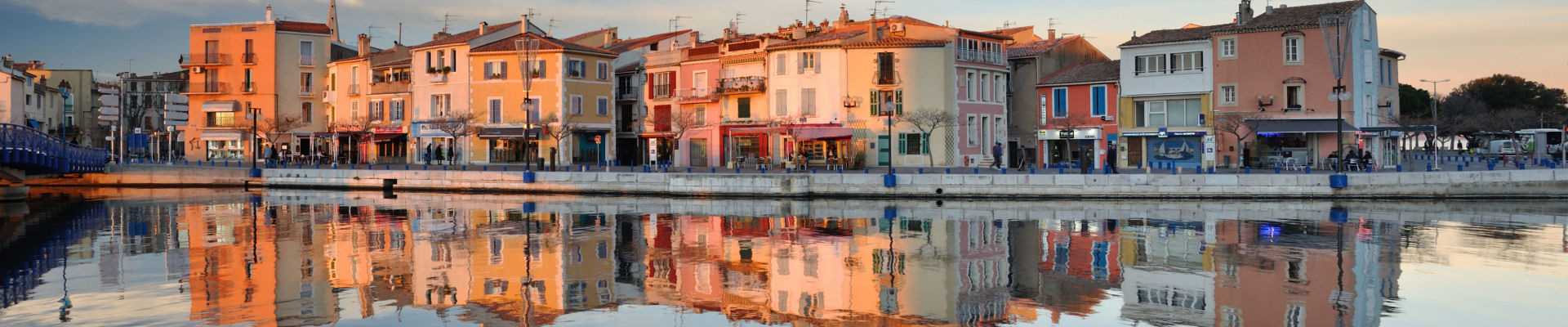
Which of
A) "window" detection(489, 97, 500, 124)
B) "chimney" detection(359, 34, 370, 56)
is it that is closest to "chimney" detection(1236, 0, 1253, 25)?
"window" detection(489, 97, 500, 124)

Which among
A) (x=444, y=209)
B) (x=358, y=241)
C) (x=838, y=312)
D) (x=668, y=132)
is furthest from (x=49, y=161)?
(x=838, y=312)

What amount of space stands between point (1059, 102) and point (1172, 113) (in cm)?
547

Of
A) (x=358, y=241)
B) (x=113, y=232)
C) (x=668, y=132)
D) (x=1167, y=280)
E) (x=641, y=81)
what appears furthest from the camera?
(x=641, y=81)

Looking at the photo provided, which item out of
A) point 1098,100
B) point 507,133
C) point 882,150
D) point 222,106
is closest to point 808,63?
point 882,150

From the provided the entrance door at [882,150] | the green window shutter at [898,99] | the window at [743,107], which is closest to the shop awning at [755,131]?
the window at [743,107]

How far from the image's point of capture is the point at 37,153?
37.7 m

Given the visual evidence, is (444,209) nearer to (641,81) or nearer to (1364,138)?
(641,81)

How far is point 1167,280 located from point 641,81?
4879 cm

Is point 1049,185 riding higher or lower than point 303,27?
lower

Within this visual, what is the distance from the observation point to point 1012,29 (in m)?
65.5

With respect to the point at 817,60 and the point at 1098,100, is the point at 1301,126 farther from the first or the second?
the point at 817,60

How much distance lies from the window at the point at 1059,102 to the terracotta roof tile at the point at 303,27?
147 ft

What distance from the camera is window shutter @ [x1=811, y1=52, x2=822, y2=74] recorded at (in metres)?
53.2

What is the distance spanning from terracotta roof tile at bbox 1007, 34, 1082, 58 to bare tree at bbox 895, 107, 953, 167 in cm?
687
